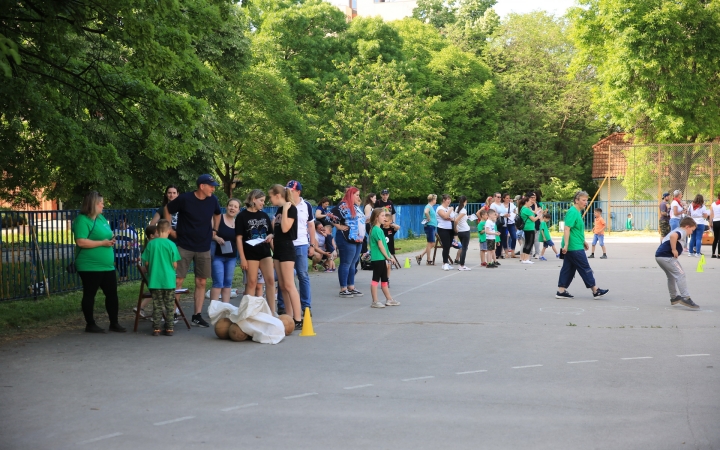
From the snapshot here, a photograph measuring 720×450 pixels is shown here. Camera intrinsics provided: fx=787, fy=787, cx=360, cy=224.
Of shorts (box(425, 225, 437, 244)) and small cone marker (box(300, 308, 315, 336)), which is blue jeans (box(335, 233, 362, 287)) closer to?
small cone marker (box(300, 308, 315, 336))

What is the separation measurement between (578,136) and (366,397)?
53833mm

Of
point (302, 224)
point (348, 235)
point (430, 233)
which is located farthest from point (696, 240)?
point (302, 224)

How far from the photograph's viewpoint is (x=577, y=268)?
45.8 feet

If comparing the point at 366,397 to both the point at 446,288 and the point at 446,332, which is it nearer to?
the point at 446,332

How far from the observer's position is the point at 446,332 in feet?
34.0

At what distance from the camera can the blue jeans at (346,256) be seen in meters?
14.3

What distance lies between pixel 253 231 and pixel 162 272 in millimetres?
1389

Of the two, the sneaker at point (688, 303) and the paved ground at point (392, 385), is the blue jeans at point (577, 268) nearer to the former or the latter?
the paved ground at point (392, 385)

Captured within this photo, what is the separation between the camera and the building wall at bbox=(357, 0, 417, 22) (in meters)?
95.7

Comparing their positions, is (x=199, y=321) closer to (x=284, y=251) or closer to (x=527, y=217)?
(x=284, y=251)

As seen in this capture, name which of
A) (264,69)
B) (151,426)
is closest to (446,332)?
(151,426)

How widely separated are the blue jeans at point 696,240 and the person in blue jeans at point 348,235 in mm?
13866

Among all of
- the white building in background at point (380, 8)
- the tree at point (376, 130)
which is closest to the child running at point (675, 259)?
the tree at point (376, 130)

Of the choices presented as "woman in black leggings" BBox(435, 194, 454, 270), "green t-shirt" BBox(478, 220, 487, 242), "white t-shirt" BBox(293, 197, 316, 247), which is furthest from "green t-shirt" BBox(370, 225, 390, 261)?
"green t-shirt" BBox(478, 220, 487, 242)
